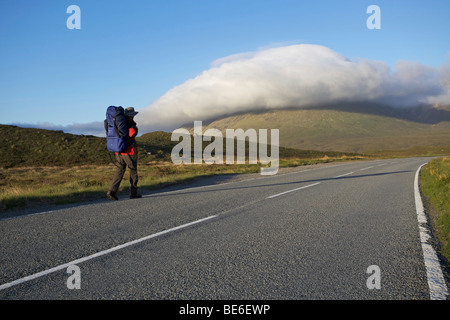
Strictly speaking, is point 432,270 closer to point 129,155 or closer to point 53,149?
point 129,155

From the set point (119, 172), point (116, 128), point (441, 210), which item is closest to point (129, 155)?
point (119, 172)

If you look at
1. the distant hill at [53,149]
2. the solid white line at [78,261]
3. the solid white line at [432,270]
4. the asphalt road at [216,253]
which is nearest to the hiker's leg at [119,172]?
the asphalt road at [216,253]

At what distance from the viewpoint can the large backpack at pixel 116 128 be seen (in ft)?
30.1

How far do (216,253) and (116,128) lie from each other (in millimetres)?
5764

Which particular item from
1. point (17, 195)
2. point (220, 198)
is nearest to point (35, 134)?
point (17, 195)

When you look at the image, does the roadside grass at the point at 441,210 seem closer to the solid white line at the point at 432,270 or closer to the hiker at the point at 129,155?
the solid white line at the point at 432,270

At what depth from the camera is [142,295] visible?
340cm

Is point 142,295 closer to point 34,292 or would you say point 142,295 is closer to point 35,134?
point 34,292

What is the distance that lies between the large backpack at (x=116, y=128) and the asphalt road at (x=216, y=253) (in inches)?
76.5

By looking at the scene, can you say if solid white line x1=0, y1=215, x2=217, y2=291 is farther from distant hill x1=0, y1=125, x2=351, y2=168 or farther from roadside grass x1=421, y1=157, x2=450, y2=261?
distant hill x1=0, y1=125, x2=351, y2=168

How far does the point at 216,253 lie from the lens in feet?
15.5
